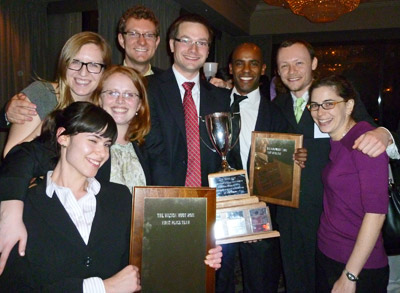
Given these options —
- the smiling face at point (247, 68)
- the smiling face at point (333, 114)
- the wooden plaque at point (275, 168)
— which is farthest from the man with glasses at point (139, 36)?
the smiling face at point (333, 114)

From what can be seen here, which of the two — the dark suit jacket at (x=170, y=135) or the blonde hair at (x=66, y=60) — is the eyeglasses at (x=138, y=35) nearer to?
the dark suit jacket at (x=170, y=135)

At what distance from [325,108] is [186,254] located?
1.06 m

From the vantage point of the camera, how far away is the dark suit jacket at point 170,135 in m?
2.12

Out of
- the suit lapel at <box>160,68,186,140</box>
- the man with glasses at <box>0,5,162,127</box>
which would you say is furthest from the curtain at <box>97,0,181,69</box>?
the suit lapel at <box>160,68,186,140</box>

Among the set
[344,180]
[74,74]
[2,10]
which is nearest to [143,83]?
[74,74]

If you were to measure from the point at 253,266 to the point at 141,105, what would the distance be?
52.1 inches

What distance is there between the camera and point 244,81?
260 cm

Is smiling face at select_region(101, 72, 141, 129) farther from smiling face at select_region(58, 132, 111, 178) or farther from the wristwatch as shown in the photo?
the wristwatch

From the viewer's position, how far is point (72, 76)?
6.47ft

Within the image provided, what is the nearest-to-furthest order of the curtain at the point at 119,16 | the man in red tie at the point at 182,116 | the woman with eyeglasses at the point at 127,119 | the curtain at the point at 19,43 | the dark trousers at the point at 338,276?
the dark trousers at the point at 338,276 < the woman with eyeglasses at the point at 127,119 < the man in red tie at the point at 182,116 < the curtain at the point at 119,16 < the curtain at the point at 19,43

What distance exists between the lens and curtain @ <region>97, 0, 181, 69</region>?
607cm

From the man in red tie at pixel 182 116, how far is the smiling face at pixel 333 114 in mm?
648

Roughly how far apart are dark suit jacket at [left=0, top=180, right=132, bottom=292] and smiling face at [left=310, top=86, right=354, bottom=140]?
1.20 metres

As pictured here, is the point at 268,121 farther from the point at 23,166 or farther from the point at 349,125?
the point at 23,166
